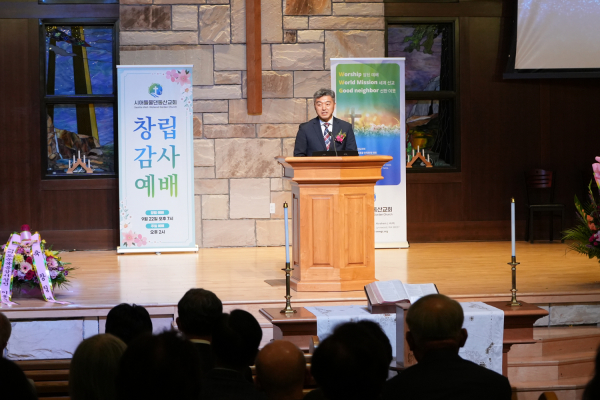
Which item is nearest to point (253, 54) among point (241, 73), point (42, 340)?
point (241, 73)

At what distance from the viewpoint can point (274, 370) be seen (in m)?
1.92

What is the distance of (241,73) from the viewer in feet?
25.8

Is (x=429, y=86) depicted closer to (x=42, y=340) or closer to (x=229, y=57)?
(x=229, y=57)

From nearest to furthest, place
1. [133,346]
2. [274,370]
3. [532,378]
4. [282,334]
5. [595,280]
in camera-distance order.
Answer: [133,346]
[274,370]
[282,334]
[532,378]
[595,280]

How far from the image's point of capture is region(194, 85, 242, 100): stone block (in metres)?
7.84

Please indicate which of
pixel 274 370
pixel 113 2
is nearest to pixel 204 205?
pixel 113 2

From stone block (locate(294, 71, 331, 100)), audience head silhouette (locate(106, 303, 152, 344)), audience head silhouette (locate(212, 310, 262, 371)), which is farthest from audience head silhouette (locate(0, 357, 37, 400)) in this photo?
stone block (locate(294, 71, 331, 100))

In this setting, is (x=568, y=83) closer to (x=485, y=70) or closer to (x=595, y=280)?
(x=485, y=70)

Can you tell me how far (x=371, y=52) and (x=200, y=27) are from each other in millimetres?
1922

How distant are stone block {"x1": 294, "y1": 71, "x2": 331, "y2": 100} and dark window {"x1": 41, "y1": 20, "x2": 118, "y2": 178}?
2088mm

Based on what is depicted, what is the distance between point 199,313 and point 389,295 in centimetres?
134

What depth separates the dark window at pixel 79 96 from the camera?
8008 mm

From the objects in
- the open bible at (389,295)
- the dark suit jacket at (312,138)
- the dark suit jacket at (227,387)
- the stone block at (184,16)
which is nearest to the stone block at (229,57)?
the stone block at (184,16)

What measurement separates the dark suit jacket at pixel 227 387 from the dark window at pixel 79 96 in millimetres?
6396
